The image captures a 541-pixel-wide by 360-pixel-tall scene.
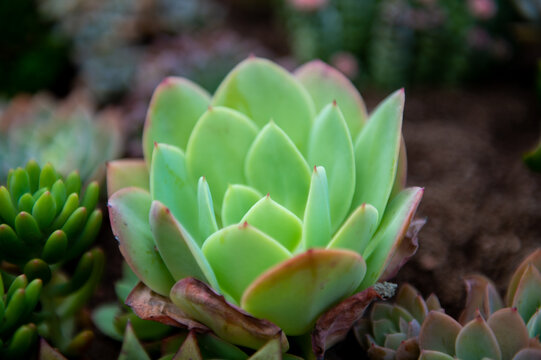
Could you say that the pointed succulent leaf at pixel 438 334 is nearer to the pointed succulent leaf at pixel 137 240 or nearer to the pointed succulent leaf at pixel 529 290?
the pointed succulent leaf at pixel 529 290

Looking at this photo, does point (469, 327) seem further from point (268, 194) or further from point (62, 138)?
point (62, 138)

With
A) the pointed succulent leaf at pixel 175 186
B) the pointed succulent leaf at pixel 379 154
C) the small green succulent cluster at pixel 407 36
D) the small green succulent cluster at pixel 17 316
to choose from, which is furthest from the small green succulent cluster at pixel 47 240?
the small green succulent cluster at pixel 407 36

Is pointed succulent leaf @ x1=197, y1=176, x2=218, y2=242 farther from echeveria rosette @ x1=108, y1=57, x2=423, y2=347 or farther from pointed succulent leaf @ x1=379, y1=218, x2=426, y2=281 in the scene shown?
pointed succulent leaf @ x1=379, y1=218, x2=426, y2=281

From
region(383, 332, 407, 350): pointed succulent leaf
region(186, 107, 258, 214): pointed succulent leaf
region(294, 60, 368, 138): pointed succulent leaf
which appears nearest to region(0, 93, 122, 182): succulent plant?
region(186, 107, 258, 214): pointed succulent leaf

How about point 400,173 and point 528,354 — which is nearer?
point 528,354

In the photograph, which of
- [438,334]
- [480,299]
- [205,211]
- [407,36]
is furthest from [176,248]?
[407,36]
